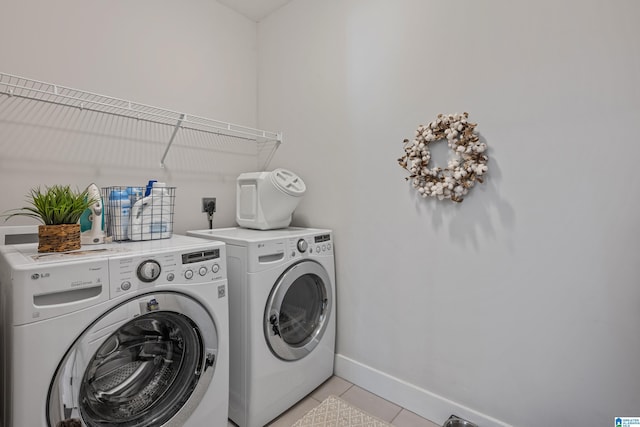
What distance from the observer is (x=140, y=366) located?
1224mm

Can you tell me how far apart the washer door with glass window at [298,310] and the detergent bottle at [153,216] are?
647mm

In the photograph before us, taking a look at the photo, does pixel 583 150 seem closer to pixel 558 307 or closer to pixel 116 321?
pixel 558 307

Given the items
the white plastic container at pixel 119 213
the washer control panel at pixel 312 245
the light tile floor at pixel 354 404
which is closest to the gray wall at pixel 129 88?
the white plastic container at pixel 119 213

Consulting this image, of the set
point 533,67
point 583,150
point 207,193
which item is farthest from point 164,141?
point 583,150

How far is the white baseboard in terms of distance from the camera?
4.90 feet

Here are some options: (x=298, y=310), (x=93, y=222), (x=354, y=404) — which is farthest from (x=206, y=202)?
(x=354, y=404)

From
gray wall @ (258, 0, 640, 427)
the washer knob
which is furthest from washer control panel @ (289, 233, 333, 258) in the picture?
the washer knob

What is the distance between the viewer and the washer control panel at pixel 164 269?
40.9 inches

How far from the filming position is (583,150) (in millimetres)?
1197

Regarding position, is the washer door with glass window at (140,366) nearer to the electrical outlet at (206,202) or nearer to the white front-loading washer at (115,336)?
the white front-loading washer at (115,336)

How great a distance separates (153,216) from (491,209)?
1624 mm

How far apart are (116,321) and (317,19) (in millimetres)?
2112

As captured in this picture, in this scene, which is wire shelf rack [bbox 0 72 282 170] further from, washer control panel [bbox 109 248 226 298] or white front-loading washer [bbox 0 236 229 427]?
washer control panel [bbox 109 248 226 298]

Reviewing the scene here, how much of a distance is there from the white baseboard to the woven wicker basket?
161cm
